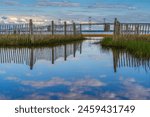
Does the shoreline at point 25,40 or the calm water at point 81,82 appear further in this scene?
the shoreline at point 25,40

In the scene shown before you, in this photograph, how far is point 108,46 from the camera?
31.4 metres

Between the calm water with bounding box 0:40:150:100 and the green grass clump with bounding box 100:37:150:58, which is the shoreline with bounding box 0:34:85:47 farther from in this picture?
the calm water with bounding box 0:40:150:100

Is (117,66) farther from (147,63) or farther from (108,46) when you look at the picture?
(108,46)

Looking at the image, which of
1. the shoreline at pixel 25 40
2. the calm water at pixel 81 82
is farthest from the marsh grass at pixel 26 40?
the calm water at pixel 81 82

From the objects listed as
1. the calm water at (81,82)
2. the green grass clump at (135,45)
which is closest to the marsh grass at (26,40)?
the green grass clump at (135,45)

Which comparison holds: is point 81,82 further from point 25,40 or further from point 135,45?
point 25,40

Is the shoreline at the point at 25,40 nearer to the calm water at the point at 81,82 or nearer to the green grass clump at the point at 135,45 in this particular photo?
the green grass clump at the point at 135,45

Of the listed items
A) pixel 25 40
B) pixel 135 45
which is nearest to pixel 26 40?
pixel 25 40

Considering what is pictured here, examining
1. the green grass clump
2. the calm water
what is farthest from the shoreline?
the calm water

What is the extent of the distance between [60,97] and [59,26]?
35.9m

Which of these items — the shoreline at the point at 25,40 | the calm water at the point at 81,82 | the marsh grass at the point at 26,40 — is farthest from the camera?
the marsh grass at the point at 26,40

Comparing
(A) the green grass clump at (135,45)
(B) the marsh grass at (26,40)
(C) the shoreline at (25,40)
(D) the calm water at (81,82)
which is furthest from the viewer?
(B) the marsh grass at (26,40)

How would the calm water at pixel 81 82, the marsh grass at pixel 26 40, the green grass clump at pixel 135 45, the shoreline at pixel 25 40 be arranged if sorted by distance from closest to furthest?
the calm water at pixel 81 82
the green grass clump at pixel 135 45
the shoreline at pixel 25 40
the marsh grass at pixel 26 40

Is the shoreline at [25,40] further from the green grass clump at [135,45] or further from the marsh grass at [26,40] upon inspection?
the green grass clump at [135,45]
